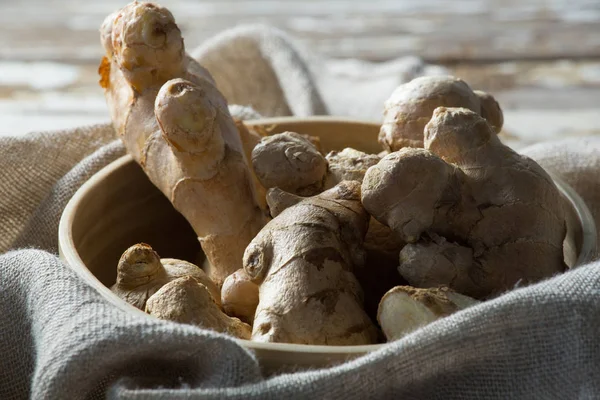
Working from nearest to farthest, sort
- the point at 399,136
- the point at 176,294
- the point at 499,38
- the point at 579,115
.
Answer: the point at 176,294
the point at 399,136
the point at 579,115
the point at 499,38

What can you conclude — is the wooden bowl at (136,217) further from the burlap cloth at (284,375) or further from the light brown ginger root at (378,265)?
the light brown ginger root at (378,265)

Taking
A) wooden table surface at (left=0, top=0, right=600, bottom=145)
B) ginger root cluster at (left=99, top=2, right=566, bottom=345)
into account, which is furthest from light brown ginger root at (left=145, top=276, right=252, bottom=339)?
wooden table surface at (left=0, top=0, right=600, bottom=145)

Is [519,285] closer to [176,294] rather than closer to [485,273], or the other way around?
[485,273]

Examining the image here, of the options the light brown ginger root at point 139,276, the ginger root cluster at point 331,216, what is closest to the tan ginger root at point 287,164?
the ginger root cluster at point 331,216

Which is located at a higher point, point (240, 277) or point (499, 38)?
point (240, 277)

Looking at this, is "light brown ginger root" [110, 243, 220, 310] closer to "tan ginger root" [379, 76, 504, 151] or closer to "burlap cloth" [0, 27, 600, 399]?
"burlap cloth" [0, 27, 600, 399]

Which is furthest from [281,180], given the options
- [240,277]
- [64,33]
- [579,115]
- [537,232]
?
[64,33]
